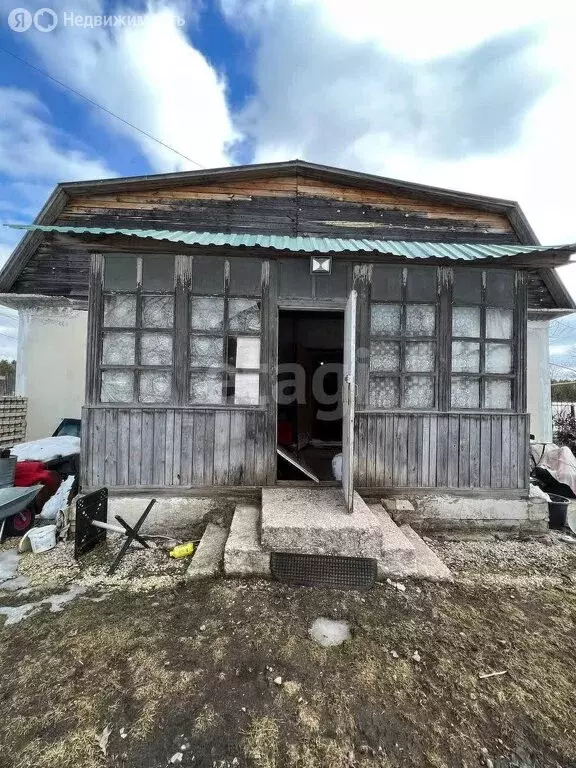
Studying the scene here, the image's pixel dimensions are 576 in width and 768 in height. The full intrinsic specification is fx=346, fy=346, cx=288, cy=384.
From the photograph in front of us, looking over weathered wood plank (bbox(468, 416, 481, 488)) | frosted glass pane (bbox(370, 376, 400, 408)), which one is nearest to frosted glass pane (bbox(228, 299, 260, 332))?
frosted glass pane (bbox(370, 376, 400, 408))

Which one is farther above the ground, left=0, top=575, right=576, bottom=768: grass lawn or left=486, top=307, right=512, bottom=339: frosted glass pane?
left=486, top=307, right=512, bottom=339: frosted glass pane

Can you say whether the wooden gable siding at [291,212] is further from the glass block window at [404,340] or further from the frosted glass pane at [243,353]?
the frosted glass pane at [243,353]

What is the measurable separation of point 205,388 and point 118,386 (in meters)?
1.04

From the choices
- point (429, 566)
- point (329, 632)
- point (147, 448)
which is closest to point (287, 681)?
point (329, 632)

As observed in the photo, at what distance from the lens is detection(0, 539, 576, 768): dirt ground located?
5.42 feet

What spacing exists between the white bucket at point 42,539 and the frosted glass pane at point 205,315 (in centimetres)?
277

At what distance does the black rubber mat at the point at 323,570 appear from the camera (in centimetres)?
305

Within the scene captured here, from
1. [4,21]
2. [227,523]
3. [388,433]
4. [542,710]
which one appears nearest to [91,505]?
[227,523]

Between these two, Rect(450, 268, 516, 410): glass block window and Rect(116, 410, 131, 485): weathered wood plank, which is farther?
Rect(450, 268, 516, 410): glass block window

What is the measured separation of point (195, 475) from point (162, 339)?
1683 mm

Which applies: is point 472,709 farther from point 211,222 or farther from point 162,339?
point 211,222

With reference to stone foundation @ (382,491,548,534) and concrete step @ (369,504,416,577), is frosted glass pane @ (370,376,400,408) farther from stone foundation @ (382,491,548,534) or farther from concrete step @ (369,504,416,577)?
concrete step @ (369,504,416,577)

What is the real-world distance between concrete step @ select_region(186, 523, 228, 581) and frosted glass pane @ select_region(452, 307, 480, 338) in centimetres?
372

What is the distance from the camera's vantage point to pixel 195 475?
163 inches
